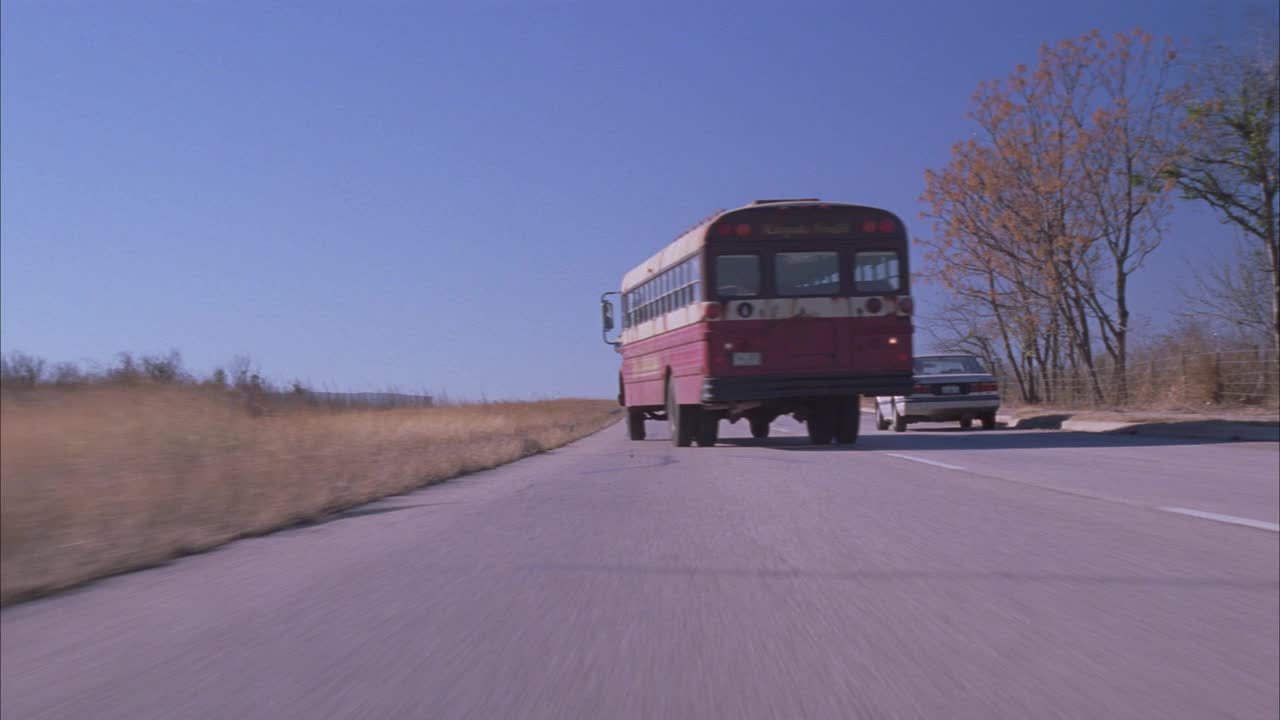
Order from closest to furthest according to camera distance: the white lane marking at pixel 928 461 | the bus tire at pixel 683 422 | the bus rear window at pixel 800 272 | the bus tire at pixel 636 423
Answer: the white lane marking at pixel 928 461, the bus rear window at pixel 800 272, the bus tire at pixel 683 422, the bus tire at pixel 636 423

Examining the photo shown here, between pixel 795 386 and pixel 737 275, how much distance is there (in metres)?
1.88

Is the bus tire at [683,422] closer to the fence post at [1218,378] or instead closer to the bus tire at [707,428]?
the bus tire at [707,428]

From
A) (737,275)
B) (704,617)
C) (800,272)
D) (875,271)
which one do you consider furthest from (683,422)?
(704,617)

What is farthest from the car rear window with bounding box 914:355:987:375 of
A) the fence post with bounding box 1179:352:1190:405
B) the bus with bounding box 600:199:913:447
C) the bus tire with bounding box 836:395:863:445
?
the bus with bounding box 600:199:913:447

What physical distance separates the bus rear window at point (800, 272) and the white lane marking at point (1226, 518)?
351 inches

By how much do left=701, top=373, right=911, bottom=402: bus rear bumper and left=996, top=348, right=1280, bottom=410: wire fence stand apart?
29.5 ft

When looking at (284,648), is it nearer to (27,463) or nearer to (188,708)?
(188,708)

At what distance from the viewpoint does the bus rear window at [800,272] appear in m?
16.8

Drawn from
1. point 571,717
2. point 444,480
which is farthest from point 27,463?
point 571,717

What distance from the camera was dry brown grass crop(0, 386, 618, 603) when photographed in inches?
292

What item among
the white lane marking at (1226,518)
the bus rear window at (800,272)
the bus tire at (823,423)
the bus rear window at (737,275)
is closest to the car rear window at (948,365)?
the bus tire at (823,423)

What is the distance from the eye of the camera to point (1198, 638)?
4527mm

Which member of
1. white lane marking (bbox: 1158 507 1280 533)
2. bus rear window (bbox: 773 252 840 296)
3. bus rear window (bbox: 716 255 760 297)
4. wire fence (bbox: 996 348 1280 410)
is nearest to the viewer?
white lane marking (bbox: 1158 507 1280 533)

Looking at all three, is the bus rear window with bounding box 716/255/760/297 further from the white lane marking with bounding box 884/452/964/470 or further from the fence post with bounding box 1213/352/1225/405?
the fence post with bounding box 1213/352/1225/405
